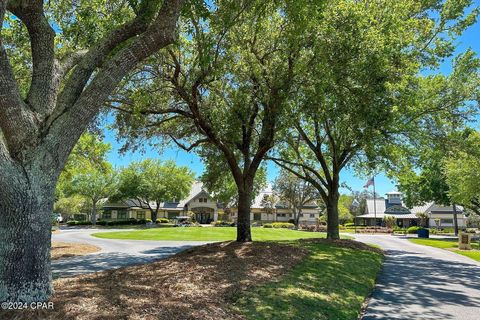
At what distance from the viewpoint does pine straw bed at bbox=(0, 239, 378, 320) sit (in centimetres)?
562

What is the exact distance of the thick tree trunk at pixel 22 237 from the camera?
5.44 m

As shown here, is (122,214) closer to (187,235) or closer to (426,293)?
(187,235)

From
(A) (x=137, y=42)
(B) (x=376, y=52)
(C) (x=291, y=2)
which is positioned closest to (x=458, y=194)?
(B) (x=376, y=52)

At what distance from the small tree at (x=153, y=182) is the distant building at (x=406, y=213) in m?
32.8

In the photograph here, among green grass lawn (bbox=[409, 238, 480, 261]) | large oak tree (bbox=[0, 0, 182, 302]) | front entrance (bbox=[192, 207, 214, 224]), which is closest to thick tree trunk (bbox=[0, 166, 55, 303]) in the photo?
large oak tree (bbox=[0, 0, 182, 302])

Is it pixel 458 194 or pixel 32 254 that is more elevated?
pixel 458 194

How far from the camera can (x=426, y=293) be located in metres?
10.1

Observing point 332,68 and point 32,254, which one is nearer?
point 32,254

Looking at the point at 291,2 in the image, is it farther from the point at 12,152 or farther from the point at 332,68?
the point at 12,152

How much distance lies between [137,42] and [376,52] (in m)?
7.32

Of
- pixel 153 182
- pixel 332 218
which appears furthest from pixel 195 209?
pixel 332 218

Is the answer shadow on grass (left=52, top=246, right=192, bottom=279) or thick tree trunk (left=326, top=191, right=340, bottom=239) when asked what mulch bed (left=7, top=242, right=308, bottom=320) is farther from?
thick tree trunk (left=326, top=191, right=340, bottom=239)

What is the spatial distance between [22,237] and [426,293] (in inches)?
372

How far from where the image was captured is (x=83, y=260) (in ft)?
50.5
